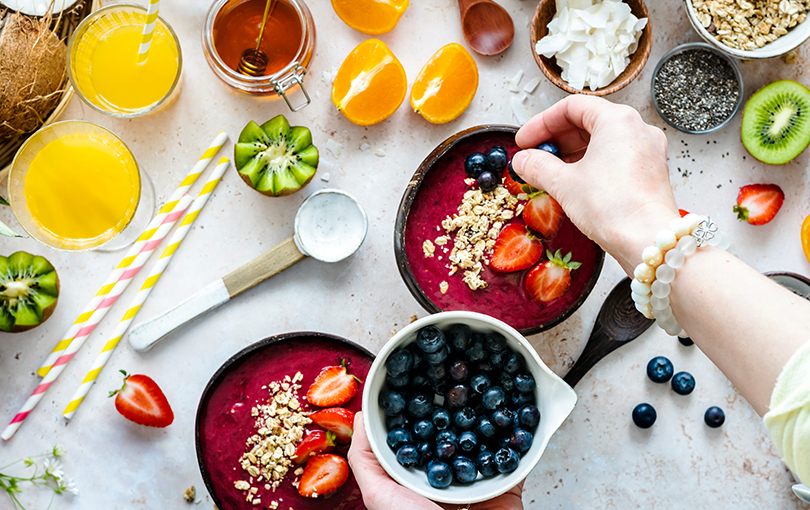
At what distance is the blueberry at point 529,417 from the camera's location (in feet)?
4.32

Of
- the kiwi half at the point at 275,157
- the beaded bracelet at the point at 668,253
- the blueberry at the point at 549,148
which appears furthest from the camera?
the kiwi half at the point at 275,157

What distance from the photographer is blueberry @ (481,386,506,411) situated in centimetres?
135

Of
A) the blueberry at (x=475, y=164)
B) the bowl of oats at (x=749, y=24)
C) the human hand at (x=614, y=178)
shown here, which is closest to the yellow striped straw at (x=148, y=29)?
the blueberry at (x=475, y=164)

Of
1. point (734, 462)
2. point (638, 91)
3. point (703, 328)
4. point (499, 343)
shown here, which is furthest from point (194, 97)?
point (734, 462)

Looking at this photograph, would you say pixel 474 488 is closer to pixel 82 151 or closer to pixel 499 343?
pixel 499 343

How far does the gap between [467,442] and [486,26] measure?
1221 mm

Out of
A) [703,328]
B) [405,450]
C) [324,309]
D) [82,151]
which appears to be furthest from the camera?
[324,309]

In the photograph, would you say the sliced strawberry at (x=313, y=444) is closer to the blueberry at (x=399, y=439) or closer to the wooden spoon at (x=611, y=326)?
the blueberry at (x=399, y=439)

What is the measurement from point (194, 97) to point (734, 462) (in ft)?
6.56

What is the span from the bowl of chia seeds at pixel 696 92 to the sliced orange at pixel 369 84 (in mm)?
770

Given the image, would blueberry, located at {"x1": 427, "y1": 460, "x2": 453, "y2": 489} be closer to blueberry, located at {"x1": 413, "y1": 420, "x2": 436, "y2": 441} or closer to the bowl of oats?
blueberry, located at {"x1": 413, "y1": 420, "x2": 436, "y2": 441}

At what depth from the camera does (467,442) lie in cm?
134

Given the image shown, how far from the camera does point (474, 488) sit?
1.31 meters

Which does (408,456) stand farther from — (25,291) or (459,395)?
(25,291)
